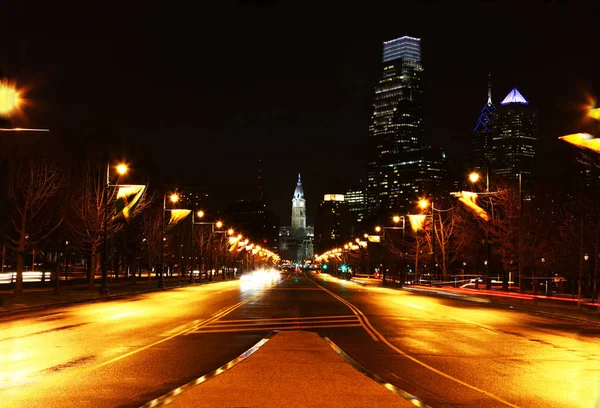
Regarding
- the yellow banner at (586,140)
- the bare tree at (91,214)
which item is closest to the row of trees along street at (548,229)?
the yellow banner at (586,140)

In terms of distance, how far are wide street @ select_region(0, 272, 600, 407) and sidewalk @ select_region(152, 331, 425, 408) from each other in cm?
47

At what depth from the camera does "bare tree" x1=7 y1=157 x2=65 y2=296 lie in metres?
39.0

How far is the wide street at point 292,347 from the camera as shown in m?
11.4

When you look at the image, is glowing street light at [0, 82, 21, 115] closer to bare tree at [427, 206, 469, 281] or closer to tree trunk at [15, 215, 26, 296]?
tree trunk at [15, 215, 26, 296]

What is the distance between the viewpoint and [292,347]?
1711 cm

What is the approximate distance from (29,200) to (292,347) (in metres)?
28.3

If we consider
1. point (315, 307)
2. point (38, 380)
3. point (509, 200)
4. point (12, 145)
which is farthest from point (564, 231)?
point (38, 380)

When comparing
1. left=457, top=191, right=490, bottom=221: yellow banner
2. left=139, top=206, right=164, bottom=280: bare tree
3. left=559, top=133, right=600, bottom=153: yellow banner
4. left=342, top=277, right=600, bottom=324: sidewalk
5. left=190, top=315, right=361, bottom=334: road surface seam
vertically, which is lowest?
left=342, top=277, right=600, bottom=324: sidewalk

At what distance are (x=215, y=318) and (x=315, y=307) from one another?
8726 mm

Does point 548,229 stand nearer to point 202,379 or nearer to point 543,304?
point 543,304

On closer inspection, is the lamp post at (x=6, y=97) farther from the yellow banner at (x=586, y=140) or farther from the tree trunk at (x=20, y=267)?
the yellow banner at (x=586, y=140)

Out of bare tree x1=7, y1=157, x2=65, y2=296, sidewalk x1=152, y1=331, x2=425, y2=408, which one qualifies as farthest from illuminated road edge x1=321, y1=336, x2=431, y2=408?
bare tree x1=7, y1=157, x2=65, y2=296

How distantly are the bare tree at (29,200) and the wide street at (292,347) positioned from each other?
37.4 feet

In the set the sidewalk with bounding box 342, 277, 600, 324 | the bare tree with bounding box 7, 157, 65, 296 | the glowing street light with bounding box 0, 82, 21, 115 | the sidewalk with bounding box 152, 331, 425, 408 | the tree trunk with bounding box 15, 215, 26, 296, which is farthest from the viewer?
the bare tree with bounding box 7, 157, 65, 296
